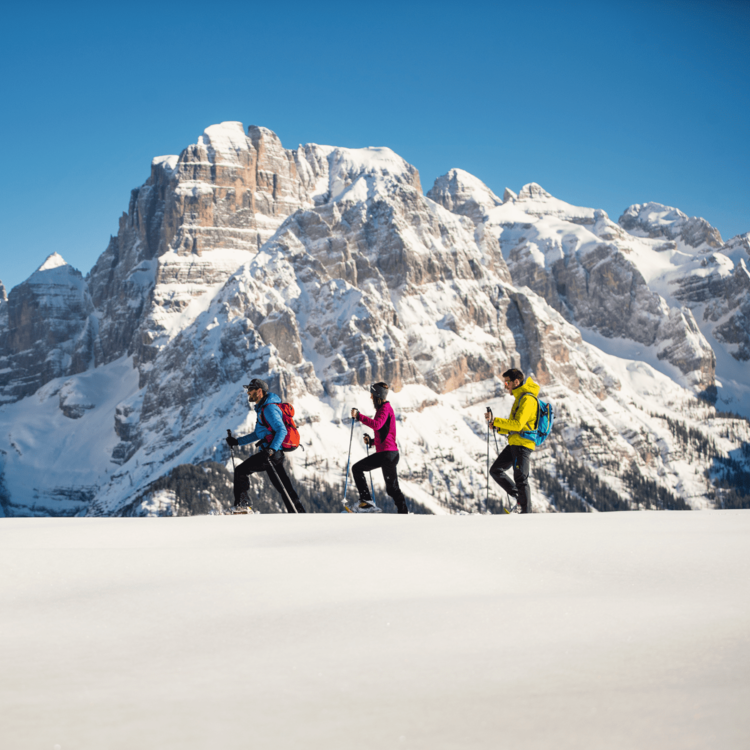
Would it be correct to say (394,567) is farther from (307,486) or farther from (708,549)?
(307,486)

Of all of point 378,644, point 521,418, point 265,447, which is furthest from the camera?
point 265,447

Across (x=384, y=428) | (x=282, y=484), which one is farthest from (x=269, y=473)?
(x=384, y=428)

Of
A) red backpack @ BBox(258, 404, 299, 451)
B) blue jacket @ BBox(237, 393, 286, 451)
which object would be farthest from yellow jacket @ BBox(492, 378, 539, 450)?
blue jacket @ BBox(237, 393, 286, 451)

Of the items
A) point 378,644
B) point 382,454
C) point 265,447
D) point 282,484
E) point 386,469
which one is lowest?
point 378,644

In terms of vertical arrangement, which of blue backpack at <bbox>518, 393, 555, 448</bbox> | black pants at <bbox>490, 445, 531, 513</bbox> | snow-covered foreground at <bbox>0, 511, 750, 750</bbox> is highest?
blue backpack at <bbox>518, 393, 555, 448</bbox>

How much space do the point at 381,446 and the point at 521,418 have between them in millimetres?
2816

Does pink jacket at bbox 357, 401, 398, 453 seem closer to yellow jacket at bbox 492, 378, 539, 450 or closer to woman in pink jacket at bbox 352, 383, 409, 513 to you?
woman in pink jacket at bbox 352, 383, 409, 513

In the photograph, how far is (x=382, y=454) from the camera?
13289 millimetres

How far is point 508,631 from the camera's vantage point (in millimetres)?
3918

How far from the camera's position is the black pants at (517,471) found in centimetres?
1255

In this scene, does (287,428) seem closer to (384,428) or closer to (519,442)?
(384,428)

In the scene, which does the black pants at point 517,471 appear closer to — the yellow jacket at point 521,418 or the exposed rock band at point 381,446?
the exposed rock band at point 381,446

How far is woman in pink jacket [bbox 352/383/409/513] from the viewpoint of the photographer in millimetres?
13289

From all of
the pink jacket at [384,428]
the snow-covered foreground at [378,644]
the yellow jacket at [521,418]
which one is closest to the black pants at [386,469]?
the pink jacket at [384,428]
